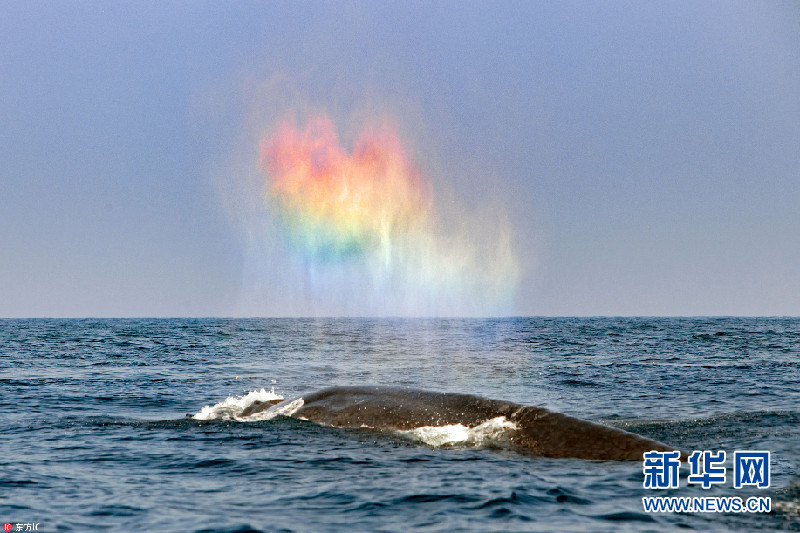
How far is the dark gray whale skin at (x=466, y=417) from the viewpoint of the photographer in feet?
34.6

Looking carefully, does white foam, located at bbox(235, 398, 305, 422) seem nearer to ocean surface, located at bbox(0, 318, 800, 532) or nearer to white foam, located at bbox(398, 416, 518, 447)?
ocean surface, located at bbox(0, 318, 800, 532)

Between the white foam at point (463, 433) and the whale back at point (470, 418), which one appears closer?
the whale back at point (470, 418)

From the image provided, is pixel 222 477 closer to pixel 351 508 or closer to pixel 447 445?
pixel 351 508

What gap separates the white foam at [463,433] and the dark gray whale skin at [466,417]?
0.42 ft

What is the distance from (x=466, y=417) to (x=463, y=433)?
550 mm

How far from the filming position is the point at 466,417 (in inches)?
494

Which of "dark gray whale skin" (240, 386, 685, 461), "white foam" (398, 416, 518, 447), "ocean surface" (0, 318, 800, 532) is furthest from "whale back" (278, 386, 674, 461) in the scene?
"ocean surface" (0, 318, 800, 532)

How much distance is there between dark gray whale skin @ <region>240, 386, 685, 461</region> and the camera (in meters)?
10.6

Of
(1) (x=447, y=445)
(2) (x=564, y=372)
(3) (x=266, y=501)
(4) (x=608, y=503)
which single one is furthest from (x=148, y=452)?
(2) (x=564, y=372)

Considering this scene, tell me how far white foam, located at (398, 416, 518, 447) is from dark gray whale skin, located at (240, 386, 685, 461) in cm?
13

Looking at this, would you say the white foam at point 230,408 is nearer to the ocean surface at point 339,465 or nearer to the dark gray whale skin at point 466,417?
the ocean surface at point 339,465

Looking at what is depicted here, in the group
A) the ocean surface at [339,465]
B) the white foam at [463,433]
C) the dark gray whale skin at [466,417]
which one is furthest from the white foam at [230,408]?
the white foam at [463,433]

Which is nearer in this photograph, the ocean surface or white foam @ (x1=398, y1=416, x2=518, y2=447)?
the ocean surface

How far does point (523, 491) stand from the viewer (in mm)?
8664
